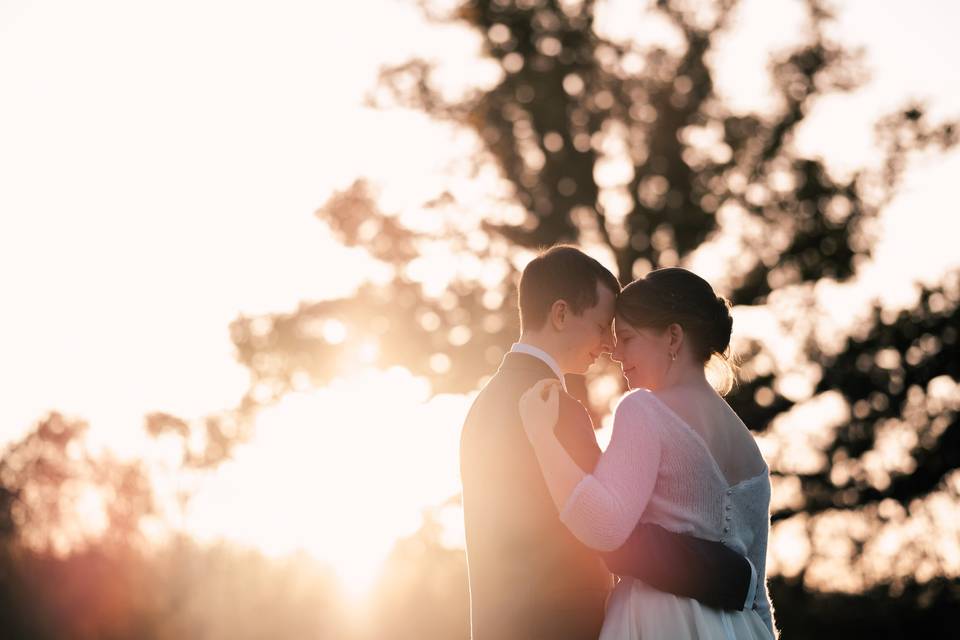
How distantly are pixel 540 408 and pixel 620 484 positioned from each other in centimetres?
47

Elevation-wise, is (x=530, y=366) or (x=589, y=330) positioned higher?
(x=589, y=330)

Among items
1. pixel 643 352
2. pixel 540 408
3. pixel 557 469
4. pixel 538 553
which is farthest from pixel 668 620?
pixel 643 352

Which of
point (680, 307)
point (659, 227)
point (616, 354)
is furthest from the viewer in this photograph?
point (659, 227)

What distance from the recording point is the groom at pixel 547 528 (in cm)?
496

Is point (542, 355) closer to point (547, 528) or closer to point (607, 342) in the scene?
point (607, 342)

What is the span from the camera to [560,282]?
534 cm

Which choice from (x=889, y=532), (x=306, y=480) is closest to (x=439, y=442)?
(x=306, y=480)

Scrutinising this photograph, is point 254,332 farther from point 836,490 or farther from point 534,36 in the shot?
point 836,490

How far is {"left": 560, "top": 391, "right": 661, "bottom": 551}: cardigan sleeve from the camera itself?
15.9 feet

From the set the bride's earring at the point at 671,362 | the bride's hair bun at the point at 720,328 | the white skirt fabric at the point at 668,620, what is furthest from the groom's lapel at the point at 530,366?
the white skirt fabric at the point at 668,620

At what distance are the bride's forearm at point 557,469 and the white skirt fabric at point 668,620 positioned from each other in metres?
0.60

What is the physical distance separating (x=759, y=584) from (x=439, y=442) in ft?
39.2

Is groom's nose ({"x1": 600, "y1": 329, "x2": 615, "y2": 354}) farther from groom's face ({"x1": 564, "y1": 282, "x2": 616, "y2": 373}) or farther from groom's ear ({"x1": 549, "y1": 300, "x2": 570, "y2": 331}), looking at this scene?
groom's ear ({"x1": 549, "y1": 300, "x2": 570, "y2": 331})

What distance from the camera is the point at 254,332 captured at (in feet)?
55.2
